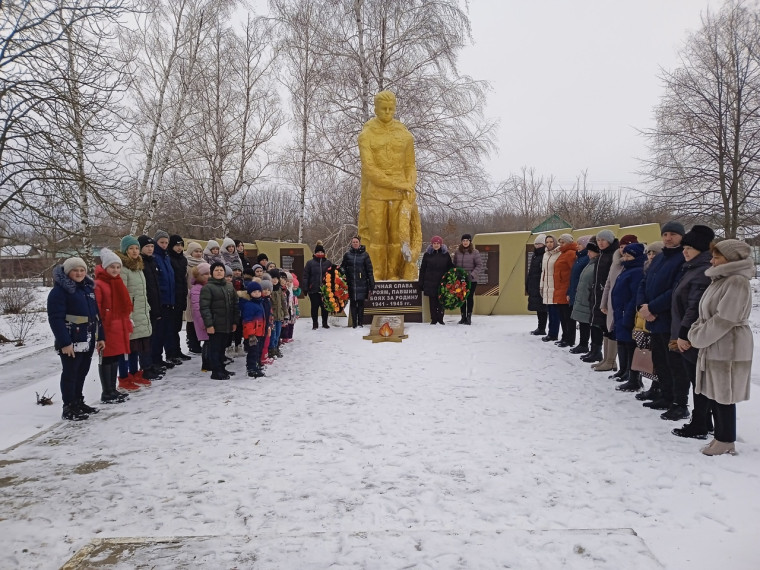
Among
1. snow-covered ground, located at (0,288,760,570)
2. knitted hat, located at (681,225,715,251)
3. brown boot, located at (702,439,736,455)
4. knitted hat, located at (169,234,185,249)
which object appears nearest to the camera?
snow-covered ground, located at (0,288,760,570)

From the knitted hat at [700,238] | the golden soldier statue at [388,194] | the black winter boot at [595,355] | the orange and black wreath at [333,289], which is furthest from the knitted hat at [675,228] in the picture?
the golden soldier statue at [388,194]

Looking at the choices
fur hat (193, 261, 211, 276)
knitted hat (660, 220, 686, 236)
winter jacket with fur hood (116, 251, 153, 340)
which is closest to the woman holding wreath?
fur hat (193, 261, 211, 276)

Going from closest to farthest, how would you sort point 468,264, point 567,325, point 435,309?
point 567,325, point 435,309, point 468,264

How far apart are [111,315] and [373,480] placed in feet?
11.1

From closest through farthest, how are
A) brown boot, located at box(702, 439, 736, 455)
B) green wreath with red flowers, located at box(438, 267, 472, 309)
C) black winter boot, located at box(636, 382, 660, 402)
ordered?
1. brown boot, located at box(702, 439, 736, 455)
2. black winter boot, located at box(636, 382, 660, 402)
3. green wreath with red flowers, located at box(438, 267, 472, 309)

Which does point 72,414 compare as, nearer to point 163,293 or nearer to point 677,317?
point 163,293

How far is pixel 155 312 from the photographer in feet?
19.7

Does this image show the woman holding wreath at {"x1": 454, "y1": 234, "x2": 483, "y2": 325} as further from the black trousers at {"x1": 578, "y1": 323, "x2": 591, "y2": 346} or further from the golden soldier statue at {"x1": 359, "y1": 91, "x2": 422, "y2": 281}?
the black trousers at {"x1": 578, "y1": 323, "x2": 591, "y2": 346}

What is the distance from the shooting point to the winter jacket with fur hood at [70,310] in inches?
171

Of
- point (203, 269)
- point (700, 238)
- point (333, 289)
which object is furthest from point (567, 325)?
point (203, 269)

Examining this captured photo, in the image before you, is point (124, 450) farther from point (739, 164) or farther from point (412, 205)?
point (739, 164)

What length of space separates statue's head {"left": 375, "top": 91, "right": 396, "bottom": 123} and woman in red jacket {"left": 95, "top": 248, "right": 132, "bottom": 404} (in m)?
6.79

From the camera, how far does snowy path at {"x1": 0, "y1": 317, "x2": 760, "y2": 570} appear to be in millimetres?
2500

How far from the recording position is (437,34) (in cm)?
1527
